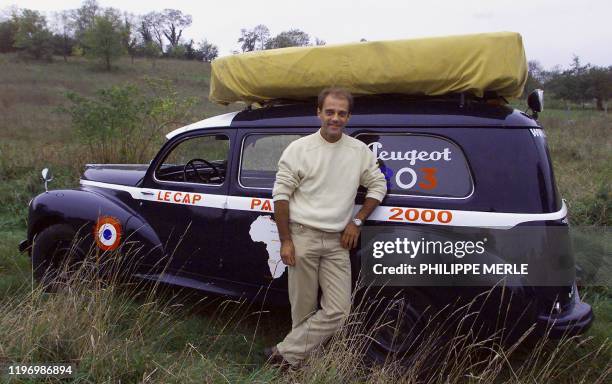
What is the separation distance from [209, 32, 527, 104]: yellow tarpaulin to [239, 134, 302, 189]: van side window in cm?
34

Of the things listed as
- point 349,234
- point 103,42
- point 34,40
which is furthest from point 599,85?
point 34,40

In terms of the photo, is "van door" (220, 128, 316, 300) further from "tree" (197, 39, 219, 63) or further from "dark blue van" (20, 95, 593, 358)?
"tree" (197, 39, 219, 63)

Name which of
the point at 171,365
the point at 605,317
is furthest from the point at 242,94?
the point at 605,317

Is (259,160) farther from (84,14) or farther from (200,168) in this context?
(84,14)

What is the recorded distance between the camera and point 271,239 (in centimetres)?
343

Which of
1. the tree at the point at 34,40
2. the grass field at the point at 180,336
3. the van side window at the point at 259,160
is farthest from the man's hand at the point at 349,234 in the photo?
the tree at the point at 34,40

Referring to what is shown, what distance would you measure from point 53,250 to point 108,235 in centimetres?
73

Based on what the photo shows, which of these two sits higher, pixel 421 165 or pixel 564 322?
pixel 421 165

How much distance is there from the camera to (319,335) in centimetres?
302

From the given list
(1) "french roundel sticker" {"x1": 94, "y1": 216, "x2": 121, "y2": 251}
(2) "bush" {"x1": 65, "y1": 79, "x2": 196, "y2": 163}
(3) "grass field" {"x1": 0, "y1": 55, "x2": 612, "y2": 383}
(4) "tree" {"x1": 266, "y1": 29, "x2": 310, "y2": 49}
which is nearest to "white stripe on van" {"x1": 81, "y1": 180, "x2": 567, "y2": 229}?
(1) "french roundel sticker" {"x1": 94, "y1": 216, "x2": 121, "y2": 251}

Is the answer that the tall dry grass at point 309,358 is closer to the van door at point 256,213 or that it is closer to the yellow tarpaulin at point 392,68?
the van door at point 256,213

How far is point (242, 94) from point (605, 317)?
3.33 metres

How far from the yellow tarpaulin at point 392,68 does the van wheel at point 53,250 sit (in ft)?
6.17

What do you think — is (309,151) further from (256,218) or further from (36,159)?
(36,159)
